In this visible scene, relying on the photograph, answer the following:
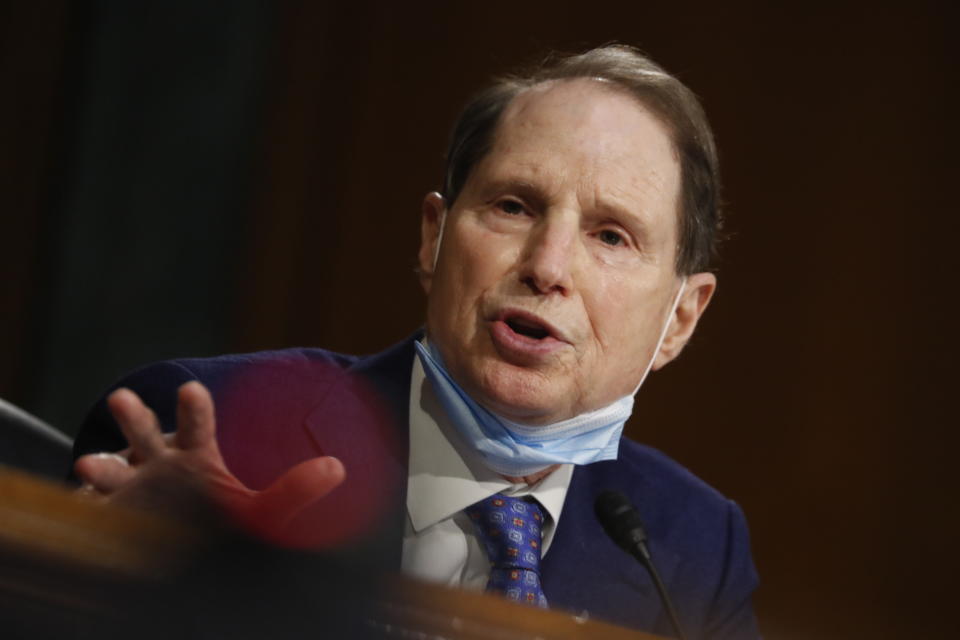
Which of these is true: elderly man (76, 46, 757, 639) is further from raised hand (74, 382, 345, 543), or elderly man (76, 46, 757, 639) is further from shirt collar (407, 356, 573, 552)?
raised hand (74, 382, 345, 543)

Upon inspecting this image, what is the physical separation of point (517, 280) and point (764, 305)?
177 centimetres

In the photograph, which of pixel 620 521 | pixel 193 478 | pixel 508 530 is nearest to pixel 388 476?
pixel 508 530

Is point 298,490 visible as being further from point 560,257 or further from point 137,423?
point 560,257

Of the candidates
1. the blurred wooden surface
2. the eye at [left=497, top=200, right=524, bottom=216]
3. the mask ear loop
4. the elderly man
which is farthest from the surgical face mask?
the blurred wooden surface

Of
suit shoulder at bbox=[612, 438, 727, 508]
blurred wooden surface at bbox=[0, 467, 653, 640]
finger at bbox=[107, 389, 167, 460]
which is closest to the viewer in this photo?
blurred wooden surface at bbox=[0, 467, 653, 640]

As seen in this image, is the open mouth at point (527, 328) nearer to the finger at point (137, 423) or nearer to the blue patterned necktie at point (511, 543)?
the blue patterned necktie at point (511, 543)

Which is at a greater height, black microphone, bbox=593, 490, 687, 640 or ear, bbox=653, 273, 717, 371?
ear, bbox=653, 273, 717, 371

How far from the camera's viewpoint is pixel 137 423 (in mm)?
896

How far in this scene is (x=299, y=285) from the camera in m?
3.41

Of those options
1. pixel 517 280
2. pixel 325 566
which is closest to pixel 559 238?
pixel 517 280

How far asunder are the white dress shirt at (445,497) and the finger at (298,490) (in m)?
0.48

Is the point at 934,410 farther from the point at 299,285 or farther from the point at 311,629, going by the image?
the point at 311,629

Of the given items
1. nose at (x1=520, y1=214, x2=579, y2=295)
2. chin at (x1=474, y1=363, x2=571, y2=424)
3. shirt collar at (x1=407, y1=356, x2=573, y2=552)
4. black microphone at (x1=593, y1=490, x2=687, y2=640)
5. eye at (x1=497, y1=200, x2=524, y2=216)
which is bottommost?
shirt collar at (x1=407, y1=356, x2=573, y2=552)

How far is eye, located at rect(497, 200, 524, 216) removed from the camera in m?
1.54
